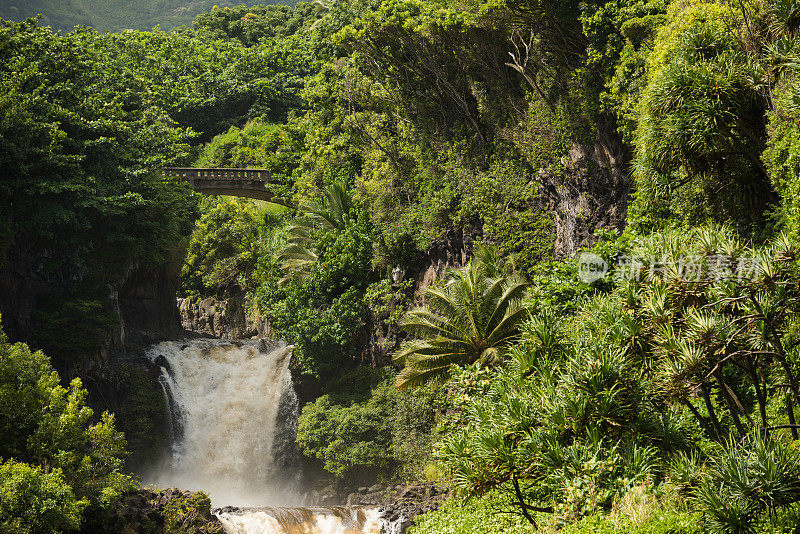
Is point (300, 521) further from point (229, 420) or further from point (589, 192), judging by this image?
point (589, 192)

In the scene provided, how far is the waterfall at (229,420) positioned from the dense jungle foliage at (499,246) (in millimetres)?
1711

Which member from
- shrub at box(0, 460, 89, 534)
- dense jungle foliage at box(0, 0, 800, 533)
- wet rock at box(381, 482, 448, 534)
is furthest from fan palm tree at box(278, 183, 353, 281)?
shrub at box(0, 460, 89, 534)

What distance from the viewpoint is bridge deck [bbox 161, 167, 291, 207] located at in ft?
124

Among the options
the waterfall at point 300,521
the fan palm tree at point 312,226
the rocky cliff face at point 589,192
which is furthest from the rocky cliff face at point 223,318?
the rocky cliff face at point 589,192

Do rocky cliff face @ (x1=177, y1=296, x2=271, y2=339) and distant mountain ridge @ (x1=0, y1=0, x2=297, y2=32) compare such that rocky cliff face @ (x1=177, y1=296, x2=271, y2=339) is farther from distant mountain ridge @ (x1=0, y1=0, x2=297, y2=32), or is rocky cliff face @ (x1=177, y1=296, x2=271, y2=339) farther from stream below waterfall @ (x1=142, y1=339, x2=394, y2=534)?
distant mountain ridge @ (x1=0, y1=0, x2=297, y2=32)

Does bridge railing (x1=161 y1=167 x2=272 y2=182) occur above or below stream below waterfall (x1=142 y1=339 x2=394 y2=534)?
above

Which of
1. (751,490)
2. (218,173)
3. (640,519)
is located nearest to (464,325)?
(640,519)

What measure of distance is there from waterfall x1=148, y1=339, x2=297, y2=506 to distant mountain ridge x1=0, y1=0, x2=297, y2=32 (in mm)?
60661

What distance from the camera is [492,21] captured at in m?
21.7

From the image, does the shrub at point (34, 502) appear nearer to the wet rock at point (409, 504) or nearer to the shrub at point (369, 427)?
the wet rock at point (409, 504)

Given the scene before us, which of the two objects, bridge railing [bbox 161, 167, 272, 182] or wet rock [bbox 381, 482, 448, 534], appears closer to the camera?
wet rock [bbox 381, 482, 448, 534]

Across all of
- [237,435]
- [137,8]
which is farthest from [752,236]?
[137,8]

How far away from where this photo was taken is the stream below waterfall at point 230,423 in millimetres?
27578

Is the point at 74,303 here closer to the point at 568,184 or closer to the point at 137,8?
the point at 568,184
